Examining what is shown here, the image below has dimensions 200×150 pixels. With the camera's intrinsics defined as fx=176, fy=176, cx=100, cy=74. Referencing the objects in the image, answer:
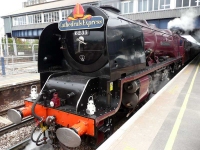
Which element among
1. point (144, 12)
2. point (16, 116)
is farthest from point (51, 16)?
point (16, 116)

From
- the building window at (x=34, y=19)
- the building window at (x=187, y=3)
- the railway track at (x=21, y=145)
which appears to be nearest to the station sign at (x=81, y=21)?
the railway track at (x=21, y=145)

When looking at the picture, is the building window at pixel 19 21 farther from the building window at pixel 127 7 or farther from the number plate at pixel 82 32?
the number plate at pixel 82 32

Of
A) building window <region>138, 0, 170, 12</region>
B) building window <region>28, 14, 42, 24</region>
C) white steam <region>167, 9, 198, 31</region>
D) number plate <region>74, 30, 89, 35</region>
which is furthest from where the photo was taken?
building window <region>28, 14, 42, 24</region>

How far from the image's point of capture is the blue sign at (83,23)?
9.81ft

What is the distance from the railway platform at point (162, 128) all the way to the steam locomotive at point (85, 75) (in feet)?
1.08

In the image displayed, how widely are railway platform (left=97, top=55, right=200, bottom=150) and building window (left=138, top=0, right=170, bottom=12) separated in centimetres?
1616

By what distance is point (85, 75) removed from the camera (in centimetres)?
389

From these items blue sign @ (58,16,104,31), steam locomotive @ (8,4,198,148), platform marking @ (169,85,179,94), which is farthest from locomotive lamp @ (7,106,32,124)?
platform marking @ (169,85,179,94)

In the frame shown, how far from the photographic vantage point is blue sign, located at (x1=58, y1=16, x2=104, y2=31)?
9.81ft

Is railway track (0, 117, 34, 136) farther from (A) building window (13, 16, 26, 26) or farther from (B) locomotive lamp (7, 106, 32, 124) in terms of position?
(A) building window (13, 16, 26, 26)

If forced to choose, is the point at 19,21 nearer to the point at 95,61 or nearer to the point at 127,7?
the point at 127,7

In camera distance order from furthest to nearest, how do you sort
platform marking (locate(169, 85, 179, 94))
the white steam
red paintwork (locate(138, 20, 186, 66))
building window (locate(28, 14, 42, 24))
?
1. building window (locate(28, 14, 42, 24))
2. the white steam
3. platform marking (locate(169, 85, 179, 94))
4. red paintwork (locate(138, 20, 186, 66))

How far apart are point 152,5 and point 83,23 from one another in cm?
1858

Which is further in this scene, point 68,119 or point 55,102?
point 55,102
